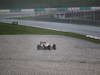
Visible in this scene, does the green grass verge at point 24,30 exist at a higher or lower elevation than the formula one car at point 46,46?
higher

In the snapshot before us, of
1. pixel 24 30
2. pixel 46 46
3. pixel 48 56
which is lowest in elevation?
pixel 48 56

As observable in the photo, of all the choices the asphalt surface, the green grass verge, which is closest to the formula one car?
the asphalt surface

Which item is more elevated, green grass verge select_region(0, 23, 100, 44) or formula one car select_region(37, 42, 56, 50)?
green grass verge select_region(0, 23, 100, 44)

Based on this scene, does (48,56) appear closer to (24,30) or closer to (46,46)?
(46,46)

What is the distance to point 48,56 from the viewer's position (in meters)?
1.87

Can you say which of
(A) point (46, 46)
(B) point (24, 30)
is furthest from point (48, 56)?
(B) point (24, 30)

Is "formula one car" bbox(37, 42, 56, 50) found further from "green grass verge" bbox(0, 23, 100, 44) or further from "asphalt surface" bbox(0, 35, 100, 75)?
"green grass verge" bbox(0, 23, 100, 44)

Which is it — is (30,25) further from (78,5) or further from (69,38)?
(78,5)

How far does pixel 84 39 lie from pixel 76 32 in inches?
5.1

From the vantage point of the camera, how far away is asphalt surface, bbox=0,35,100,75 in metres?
1.82

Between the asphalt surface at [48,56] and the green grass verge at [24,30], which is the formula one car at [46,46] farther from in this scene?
the green grass verge at [24,30]

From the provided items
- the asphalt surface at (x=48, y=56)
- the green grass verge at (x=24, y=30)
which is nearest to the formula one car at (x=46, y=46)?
the asphalt surface at (x=48, y=56)

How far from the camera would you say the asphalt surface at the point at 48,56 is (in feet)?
5.98

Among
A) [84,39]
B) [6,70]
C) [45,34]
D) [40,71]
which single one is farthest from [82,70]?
[6,70]
